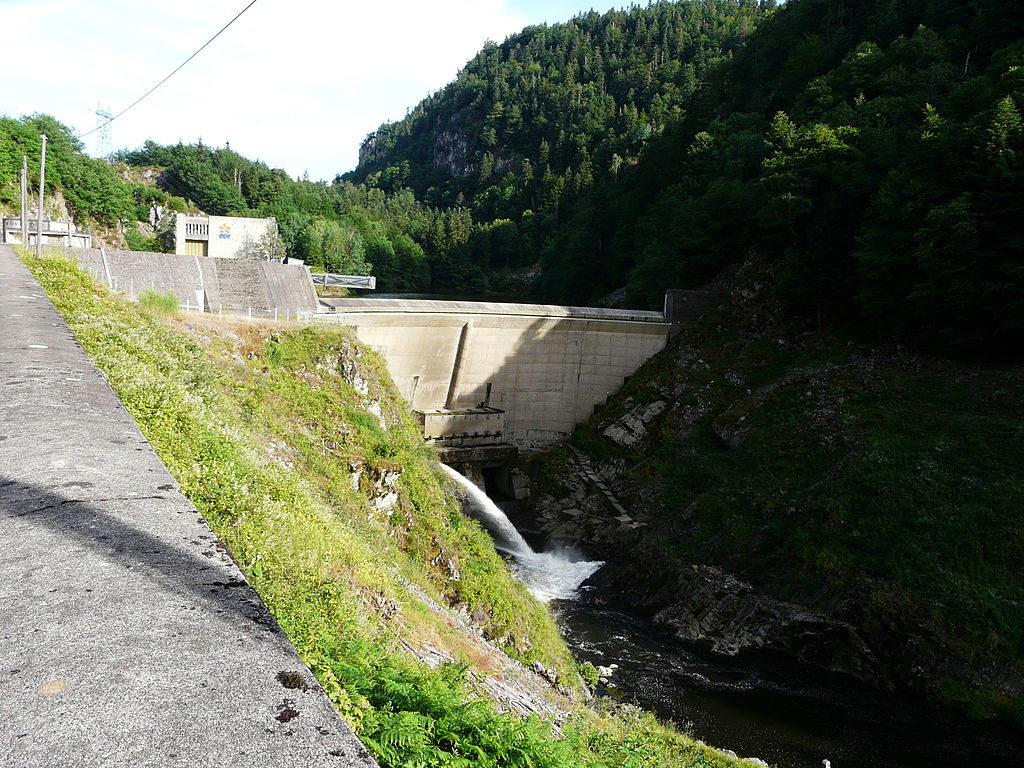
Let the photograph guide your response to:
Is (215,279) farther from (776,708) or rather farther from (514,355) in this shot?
(776,708)

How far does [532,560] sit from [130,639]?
2813cm

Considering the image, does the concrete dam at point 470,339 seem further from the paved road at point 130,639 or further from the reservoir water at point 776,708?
the paved road at point 130,639

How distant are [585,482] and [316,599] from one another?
30.3 metres

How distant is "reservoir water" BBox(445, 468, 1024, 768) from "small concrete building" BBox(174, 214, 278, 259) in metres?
39.6

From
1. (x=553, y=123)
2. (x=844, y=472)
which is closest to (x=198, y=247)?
(x=844, y=472)

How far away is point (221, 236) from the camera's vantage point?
53.3 metres

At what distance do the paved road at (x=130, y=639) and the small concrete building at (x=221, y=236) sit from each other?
161 feet

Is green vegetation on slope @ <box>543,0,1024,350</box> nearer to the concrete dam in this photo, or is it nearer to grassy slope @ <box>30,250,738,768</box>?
the concrete dam

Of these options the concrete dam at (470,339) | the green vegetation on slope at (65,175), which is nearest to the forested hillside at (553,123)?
the concrete dam at (470,339)

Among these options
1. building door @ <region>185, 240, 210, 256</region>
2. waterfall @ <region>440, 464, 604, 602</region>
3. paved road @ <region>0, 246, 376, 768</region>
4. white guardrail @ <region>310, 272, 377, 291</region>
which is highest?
building door @ <region>185, 240, 210, 256</region>

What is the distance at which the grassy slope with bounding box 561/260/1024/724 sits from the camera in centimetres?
2103

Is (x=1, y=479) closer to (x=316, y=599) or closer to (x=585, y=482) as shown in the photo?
(x=316, y=599)

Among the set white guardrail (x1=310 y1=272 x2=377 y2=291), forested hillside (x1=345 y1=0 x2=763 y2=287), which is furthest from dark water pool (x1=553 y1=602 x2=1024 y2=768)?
forested hillside (x1=345 y1=0 x2=763 y2=287)

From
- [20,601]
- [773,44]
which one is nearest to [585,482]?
[20,601]
